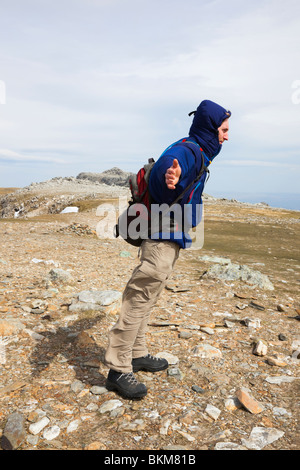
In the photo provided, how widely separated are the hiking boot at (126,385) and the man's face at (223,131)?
253 centimetres

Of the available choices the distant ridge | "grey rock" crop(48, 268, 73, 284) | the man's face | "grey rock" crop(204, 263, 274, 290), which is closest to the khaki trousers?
the man's face

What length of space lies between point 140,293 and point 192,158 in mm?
1362

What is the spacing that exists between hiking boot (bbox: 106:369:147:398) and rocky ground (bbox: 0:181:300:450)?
88 mm

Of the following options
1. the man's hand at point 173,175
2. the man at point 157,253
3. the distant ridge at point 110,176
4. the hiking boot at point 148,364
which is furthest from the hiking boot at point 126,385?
the distant ridge at point 110,176

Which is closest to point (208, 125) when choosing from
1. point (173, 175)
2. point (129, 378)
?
point (173, 175)

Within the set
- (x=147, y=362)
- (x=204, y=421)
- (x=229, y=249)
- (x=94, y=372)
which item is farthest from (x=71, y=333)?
(x=229, y=249)

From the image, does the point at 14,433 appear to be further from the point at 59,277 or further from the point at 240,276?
the point at 240,276

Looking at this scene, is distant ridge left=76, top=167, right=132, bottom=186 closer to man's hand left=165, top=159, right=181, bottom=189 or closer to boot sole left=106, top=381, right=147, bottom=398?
boot sole left=106, top=381, right=147, bottom=398

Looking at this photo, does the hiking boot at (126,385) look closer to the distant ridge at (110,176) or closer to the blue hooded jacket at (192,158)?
the blue hooded jacket at (192,158)

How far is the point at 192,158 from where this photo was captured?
3070 millimetres

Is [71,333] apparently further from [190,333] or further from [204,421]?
[204,421]

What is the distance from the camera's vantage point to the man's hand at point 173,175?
2.85 meters
